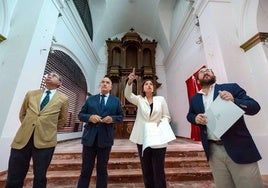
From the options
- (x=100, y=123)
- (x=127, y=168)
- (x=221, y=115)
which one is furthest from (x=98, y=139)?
(x=127, y=168)

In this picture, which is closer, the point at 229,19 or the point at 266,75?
the point at 266,75

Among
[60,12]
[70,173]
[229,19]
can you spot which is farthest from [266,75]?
[60,12]

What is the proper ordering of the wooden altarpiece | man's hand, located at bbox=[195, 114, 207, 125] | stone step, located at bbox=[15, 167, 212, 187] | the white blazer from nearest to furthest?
1. man's hand, located at bbox=[195, 114, 207, 125]
2. the white blazer
3. stone step, located at bbox=[15, 167, 212, 187]
4. the wooden altarpiece

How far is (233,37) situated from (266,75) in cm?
80

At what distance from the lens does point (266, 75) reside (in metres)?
1.97

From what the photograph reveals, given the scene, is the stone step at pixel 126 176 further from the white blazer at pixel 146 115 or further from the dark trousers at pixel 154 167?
the white blazer at pixel 146 115

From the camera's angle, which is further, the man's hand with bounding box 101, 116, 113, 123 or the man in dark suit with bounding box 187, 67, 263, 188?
the man's hand with bounding box 101, 116, 113, 123

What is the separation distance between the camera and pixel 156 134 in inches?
46.1

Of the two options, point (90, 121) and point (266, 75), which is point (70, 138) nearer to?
point (90, 121)

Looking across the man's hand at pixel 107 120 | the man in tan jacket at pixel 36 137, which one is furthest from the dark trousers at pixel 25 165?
the man's hand at pixel 107 120

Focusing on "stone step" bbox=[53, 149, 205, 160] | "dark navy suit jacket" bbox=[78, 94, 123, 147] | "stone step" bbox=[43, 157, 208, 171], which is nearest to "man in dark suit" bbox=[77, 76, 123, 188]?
"dark navy suit jacket" bbox=[78, 94, 123, 147]

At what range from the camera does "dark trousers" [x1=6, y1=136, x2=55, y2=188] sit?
1082 mm

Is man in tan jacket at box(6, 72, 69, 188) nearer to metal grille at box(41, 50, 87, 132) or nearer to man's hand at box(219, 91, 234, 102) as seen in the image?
man's hand at box(219, 91, 234, 102)

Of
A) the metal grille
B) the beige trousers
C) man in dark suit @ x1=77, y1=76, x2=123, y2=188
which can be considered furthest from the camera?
→ the metal grille
